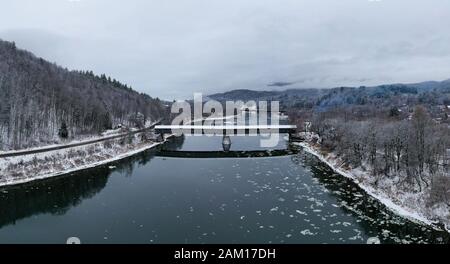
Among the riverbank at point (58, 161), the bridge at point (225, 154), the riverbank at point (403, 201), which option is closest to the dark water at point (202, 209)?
the riverbank at point (403, 201)

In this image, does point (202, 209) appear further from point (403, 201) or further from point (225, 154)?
point (225, 154)

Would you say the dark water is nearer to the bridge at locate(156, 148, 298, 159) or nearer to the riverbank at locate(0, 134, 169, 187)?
the riverbank at locate(0, 134, 169, 187)

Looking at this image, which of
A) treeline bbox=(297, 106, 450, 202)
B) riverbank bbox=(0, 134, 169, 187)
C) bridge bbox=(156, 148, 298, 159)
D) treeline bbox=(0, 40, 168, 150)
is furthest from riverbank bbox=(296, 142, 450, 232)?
treeline bbox=(0, 40, 168, 150)

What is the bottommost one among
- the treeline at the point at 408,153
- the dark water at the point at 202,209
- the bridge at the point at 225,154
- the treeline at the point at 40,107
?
the dark water at the point at 202,209

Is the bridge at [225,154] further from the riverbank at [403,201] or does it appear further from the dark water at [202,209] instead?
the riverbank at [403,201]

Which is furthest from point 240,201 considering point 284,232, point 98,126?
point 98,126
